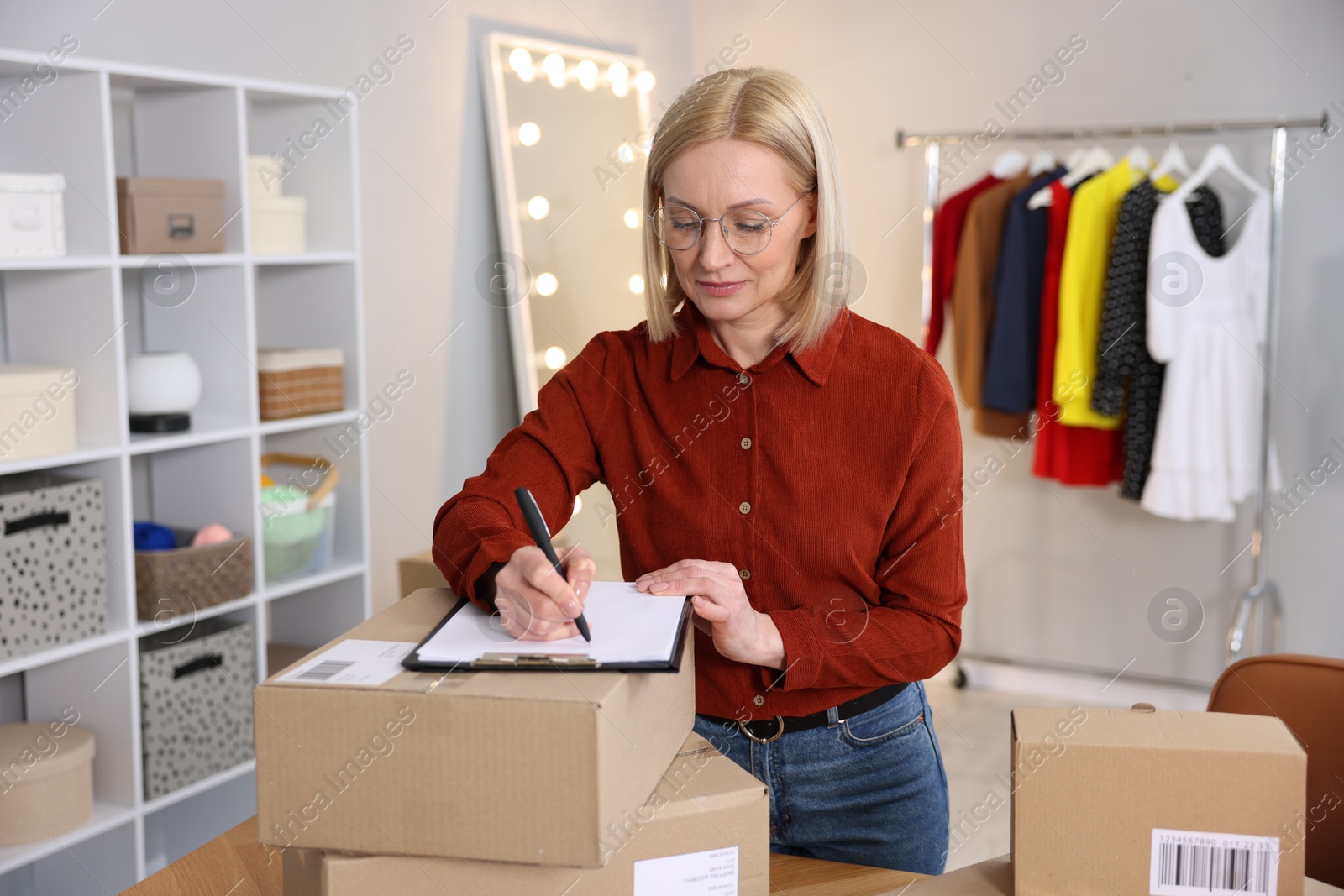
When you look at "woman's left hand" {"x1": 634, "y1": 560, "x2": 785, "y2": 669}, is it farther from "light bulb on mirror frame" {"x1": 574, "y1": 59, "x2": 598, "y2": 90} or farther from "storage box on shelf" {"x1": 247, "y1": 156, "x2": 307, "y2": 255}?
"light bulb on mirror frame" {"x1": 574, "y1": 59, "x2": 598, "y2": 90}

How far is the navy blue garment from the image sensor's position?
3311 mm

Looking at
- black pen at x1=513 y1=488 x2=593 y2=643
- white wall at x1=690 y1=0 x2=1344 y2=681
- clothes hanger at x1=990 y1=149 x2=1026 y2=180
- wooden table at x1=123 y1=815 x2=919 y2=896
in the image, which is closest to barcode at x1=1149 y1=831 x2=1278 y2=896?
wooden table at x1=123 y1=815 x2=919 y2=896

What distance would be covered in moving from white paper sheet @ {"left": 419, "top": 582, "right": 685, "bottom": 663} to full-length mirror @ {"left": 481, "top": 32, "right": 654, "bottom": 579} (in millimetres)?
2183

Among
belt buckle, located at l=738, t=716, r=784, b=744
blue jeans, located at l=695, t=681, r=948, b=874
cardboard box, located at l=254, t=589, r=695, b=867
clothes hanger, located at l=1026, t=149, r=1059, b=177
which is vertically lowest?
blue jeans, located at l=695, t=681, r=948, b=874

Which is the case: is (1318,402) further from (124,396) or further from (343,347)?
(124,396)

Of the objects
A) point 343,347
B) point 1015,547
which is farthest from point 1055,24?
point 343,347

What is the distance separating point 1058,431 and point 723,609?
261 cm

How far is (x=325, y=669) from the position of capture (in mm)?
799

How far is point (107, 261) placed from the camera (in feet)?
6.62

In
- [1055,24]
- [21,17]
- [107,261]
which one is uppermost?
[1055,24]

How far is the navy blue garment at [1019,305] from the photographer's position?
10.9 feet

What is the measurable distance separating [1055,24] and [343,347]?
2.33 meters

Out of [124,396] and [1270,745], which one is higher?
[124,396]

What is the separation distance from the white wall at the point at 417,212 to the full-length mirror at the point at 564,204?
0.08 metres
